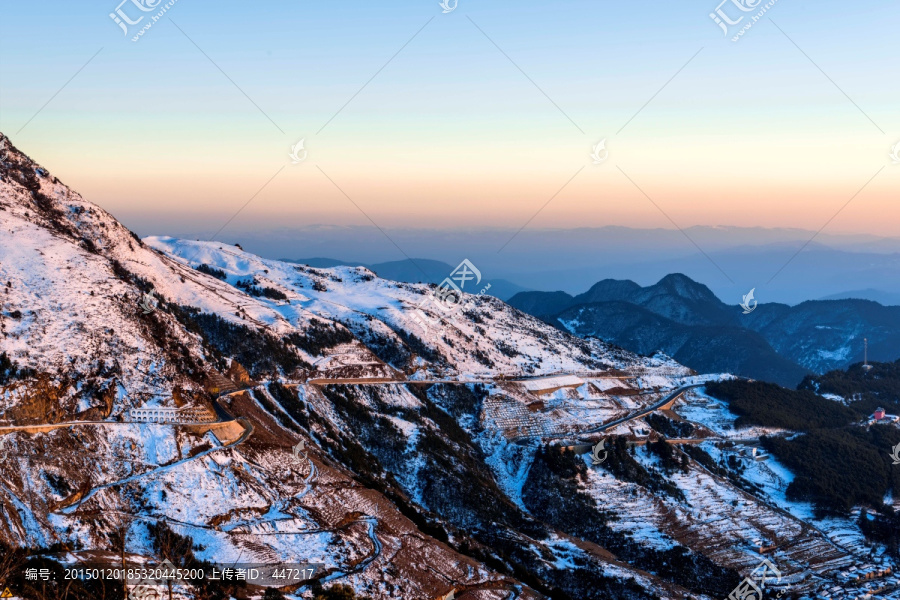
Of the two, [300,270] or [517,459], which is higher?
[300,270]

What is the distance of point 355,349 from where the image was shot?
359 ft

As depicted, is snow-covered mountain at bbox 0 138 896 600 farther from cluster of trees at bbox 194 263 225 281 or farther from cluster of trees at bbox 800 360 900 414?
cluster of trees at bbox 800 360 900 414

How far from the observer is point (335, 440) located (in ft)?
275

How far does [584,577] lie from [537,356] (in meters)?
69.9

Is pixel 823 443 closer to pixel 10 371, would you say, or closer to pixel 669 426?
pixel 669 426

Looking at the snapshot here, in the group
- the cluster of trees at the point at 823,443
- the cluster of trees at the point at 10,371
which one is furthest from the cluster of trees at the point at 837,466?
the cluster of trees at the point at 10,371

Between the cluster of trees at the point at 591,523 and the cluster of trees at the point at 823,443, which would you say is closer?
the cluster of trees at the point at 591,523

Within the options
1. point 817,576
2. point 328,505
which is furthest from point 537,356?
point 328,505

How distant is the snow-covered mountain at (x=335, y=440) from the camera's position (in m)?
54.7

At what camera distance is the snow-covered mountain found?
179 ft

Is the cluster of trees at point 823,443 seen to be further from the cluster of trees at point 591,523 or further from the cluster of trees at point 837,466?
the cluster of trees at point 591,523

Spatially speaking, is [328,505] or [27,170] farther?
[27,170]

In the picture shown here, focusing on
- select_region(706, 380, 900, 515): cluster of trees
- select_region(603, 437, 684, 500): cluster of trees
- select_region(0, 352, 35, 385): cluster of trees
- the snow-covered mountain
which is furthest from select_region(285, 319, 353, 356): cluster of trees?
select_region(706, 380, 900, 515): cluster of trees

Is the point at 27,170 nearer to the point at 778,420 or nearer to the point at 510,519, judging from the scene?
the point at 510,519
